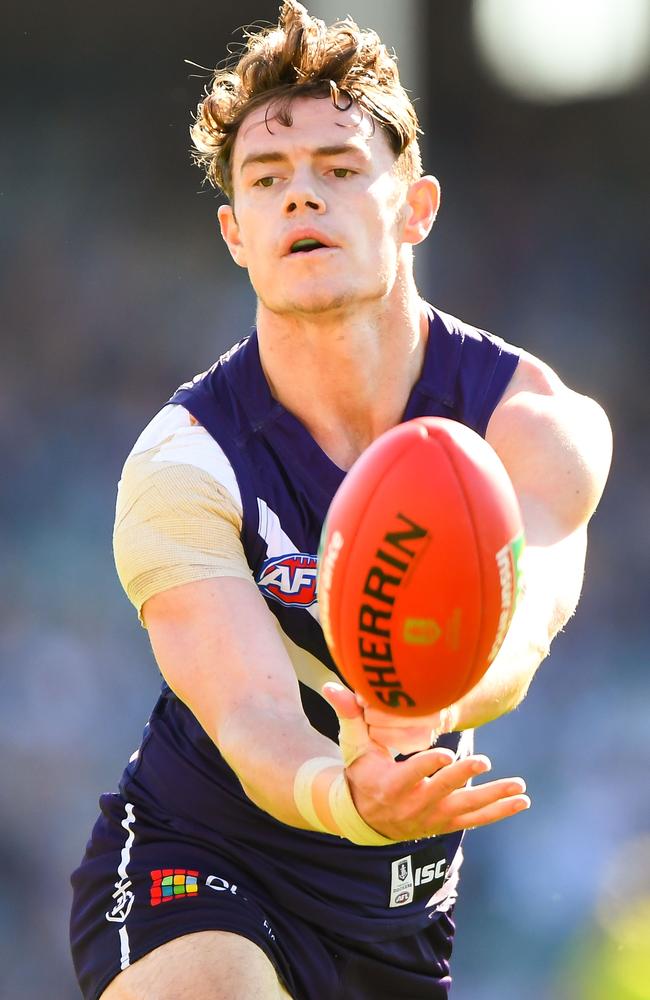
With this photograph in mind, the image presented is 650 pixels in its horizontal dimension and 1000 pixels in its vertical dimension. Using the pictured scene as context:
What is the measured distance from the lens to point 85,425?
8125 millimetres

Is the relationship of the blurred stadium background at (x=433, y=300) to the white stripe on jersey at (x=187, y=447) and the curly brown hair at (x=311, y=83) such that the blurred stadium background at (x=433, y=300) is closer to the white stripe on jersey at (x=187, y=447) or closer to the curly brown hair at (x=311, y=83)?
the curly brown hair at (x=311, y=83)

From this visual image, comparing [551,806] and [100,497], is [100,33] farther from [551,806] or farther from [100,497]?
[551,806]

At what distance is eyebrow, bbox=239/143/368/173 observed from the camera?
375cm

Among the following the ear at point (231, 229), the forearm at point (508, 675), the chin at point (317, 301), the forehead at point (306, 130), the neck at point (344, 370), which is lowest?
the forearm at point (508, 675)

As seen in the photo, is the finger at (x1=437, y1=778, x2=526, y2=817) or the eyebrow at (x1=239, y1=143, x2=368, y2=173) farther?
the eyebrow at (x1=239, y1=143, x2=368, y2=173)

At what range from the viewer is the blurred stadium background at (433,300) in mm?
7484

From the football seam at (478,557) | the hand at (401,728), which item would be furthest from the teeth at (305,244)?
the hand at (401,728)

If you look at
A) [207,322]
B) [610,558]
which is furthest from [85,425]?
[610,558]

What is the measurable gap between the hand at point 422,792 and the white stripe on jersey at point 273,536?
0.98m

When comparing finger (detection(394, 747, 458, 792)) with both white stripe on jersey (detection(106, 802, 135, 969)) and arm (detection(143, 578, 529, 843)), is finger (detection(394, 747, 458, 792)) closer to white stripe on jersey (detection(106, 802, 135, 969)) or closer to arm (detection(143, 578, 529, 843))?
arm (detection(143, 578, 529, 843))

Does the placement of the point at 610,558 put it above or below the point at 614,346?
below

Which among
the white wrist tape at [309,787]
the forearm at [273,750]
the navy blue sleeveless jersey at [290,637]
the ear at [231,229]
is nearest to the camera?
the white wrist tape at [309,787]

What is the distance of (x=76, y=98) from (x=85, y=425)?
200 cm

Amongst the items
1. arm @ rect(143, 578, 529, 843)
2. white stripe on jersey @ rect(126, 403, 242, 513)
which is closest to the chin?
white stripe on jersey @ rect(126, 403, 242, 513)
